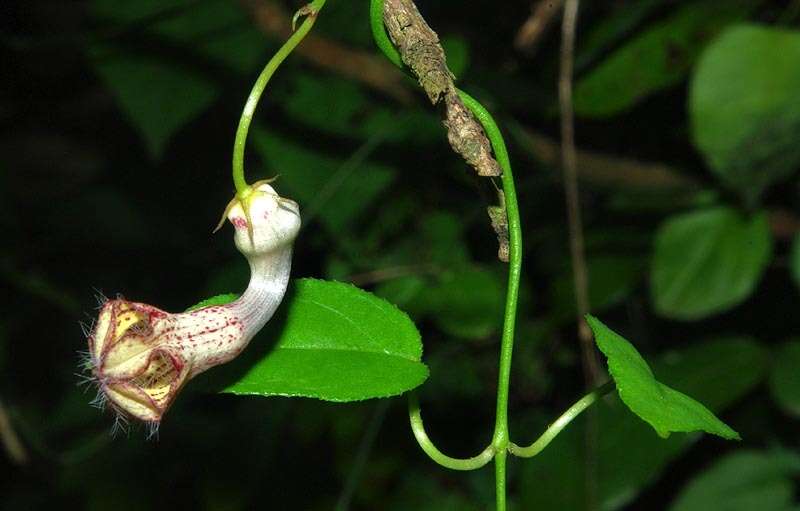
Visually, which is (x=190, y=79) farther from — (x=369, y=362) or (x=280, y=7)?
(x=369, y=362)

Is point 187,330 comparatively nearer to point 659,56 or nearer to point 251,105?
point 251,105

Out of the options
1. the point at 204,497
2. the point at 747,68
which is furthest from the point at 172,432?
the point at 747,68

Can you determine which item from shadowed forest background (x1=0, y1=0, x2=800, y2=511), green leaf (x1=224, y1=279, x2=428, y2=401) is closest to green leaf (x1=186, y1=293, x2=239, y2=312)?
green leaf (x1=224, y1=279, x2=428, y2=401)

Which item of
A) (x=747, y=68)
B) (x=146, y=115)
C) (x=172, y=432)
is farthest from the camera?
(x=172, y=432)

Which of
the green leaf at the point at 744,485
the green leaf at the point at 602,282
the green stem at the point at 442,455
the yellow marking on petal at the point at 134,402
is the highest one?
the yellow marking on petal at the point at 134,402

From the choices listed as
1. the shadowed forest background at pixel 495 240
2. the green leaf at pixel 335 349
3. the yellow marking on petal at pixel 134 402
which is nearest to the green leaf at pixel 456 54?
the shadowed forest background at pixel 495 240

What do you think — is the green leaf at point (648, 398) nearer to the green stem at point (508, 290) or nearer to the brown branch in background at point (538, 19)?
the green stem at point (508, 290)

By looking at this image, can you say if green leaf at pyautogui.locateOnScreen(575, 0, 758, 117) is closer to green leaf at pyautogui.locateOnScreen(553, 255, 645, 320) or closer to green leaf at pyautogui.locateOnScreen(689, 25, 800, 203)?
green leaf at pyautogui.locateOnScreen(689, 25, 800, 203)
